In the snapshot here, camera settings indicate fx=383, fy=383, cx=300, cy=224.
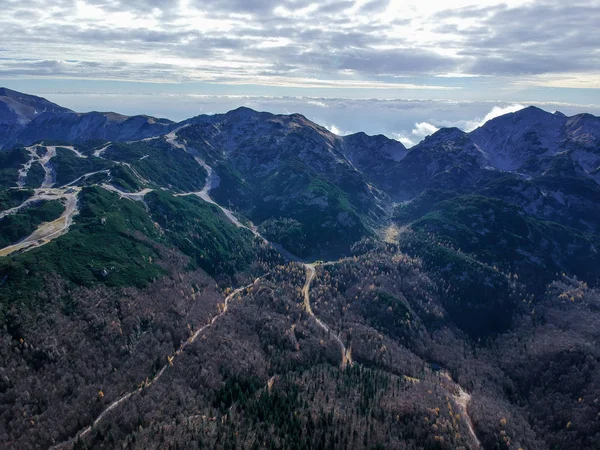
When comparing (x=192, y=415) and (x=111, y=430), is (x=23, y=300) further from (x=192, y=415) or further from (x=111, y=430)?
(x=192, y=415)

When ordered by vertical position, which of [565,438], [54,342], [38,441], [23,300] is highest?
[23,300]

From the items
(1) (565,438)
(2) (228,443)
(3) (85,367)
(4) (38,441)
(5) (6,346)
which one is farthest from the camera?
(1) (565,438)

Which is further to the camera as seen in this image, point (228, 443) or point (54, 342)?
point (54, 342)

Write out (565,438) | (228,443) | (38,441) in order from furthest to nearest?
(565,438)
(228,443)
(38,441)

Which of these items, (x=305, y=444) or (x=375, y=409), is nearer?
(x=305, y=444)

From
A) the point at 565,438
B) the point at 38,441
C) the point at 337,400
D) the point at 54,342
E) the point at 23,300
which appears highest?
the point at 23,300

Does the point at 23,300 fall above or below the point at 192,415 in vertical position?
above

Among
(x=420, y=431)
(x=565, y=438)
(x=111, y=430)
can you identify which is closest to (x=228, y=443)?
(x=111, y=430)

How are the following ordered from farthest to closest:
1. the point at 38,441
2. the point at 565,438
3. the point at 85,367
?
the point at 565,438, the point at 85,367, the point at 38,441

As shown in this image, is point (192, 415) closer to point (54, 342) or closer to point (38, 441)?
point (38, 441)

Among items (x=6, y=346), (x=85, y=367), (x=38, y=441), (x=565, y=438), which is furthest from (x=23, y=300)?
(x=565, y=438)
